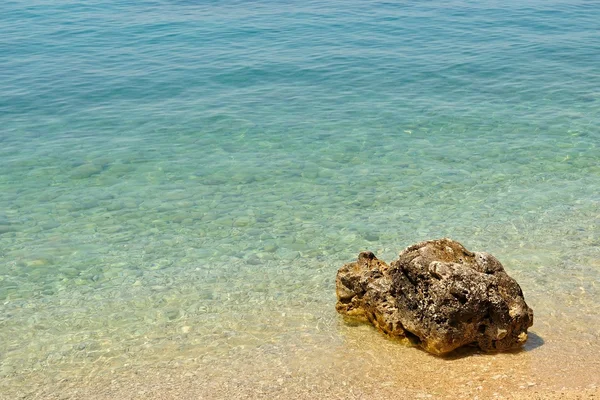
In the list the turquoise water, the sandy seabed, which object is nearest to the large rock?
the sandy seabed

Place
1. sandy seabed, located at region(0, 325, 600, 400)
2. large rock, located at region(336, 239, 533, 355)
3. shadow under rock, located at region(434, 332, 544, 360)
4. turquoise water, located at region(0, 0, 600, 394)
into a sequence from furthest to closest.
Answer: turquoise water, located at region(0, 0, 600, 394) → shadow under rock, located at region(434, 332, 544, 360) → large rock, located at region(336, 239, 533, 355) → sandy seabed, located at region(0, 325, 600, 400)

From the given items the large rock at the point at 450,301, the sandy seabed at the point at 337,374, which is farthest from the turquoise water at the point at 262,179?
the large rock at the point at 450,301

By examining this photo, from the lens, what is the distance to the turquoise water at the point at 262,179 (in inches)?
368

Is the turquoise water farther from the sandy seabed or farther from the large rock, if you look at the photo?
the large rock

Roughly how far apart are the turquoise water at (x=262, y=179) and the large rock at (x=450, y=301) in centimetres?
61

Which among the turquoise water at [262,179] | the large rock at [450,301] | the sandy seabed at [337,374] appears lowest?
the turquoise water at [262,179]

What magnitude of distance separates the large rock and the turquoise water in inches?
24.0

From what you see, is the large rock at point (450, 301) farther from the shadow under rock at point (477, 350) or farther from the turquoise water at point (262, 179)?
the turquoise water at point (262, 179)

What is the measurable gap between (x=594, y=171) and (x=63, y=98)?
1264 centimetres

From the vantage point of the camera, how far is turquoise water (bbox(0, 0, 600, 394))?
9.34 m

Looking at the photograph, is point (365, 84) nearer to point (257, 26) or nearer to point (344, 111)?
point (344, 111)

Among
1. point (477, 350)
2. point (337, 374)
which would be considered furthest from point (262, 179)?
point (477, 350)

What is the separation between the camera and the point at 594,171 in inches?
552

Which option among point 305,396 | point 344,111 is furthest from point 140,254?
point 344,111
